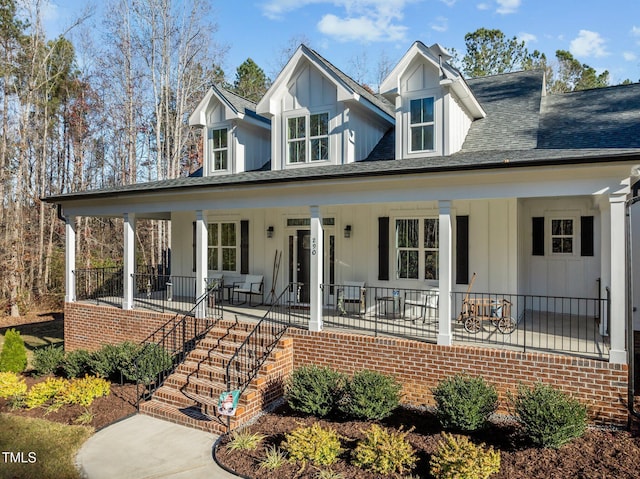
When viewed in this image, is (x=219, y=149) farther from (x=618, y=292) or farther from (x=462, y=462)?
(x=462, y=462)

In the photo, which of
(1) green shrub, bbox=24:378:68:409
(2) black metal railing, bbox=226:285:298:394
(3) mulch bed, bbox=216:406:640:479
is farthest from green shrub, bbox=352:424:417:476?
(1) green shrub, bbox=24:378:68:409

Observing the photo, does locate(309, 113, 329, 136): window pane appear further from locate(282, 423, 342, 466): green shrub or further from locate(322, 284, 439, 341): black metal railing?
locate(282, 423, 342, 466): green shrub

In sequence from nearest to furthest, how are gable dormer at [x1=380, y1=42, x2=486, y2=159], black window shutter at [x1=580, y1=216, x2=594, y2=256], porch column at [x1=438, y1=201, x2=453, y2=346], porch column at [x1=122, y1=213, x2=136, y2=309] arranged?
porch column at [x1=438, y1=201, x2=453, y2=346]
gable dormer at [x1=380, y1=42, x2=486, y2=159]
black window shutter at [x1=580, y1=216, x2=594, y2=256]
porch column at [x1=122, y1=213, x2=136, y2=309]

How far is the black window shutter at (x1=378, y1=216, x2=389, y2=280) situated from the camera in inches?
443

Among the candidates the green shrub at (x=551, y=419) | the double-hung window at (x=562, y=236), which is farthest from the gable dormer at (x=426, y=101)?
the green shrub at (x=551, y=419)

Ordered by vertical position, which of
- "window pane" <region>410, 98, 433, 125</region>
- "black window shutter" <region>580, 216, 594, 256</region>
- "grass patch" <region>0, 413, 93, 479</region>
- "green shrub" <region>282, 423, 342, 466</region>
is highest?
"window pane" <region>410, 98, 433, 125</region>

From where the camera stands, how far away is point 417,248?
11008 millimetres

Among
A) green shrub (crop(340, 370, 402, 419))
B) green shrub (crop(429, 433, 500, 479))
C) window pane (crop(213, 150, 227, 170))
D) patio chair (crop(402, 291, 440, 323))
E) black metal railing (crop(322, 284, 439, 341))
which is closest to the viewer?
green shrub (crop(429, 433, 500, 479))

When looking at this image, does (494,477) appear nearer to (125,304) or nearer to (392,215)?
(392,215)

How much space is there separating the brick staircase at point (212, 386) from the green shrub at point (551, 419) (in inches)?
171

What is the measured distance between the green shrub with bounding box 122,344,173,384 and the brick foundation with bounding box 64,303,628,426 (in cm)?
252

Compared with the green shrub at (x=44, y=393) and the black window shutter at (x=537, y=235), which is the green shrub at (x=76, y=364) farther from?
the black window shutter at (x=537, y=235)

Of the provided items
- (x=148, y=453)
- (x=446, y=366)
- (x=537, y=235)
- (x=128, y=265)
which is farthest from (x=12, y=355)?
(x=537, y=235)

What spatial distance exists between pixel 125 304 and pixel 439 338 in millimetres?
8505
